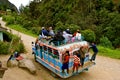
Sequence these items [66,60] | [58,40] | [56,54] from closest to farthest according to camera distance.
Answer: [66,60] → [56,54] → [58,40]

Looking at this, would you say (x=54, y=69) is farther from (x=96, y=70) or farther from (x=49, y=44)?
(x=96, y=70)

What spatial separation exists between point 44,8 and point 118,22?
19.5m

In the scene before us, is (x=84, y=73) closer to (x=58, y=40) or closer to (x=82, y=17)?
(x=58, y=40)

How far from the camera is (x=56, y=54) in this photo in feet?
41.5

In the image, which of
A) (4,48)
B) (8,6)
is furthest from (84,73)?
(8,6)

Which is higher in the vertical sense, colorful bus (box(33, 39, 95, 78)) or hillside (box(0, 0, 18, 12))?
hillside (box(0, 0, 18, 12))

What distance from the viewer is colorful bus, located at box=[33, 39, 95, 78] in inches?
484

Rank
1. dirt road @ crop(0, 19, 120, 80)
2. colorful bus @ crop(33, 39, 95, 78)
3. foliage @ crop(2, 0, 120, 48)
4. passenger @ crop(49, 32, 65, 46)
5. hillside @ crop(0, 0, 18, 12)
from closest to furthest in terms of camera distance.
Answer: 1. colorful bus @ crop(33, 39, 95, 78)
2. passenger @ crop(49, 32, 65, 46)
3. dirt road @ crop(0, 19, 120, 80)
4. foliage @ crop(2, 0, 120, 48)
5. hillside @ crop(0, 0, 18, 12)

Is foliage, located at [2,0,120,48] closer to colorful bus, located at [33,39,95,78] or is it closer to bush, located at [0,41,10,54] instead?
bush, located at [0,41,10,54]

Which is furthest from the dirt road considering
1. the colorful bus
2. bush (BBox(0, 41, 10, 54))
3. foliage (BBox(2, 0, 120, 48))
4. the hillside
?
the hillside

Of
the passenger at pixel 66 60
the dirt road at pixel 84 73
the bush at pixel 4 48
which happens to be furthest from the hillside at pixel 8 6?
the passenger at pixel 66 60

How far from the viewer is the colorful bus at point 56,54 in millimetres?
12289

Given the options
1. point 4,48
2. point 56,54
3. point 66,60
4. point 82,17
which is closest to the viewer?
point 66,60

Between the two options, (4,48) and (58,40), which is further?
(4,48)
